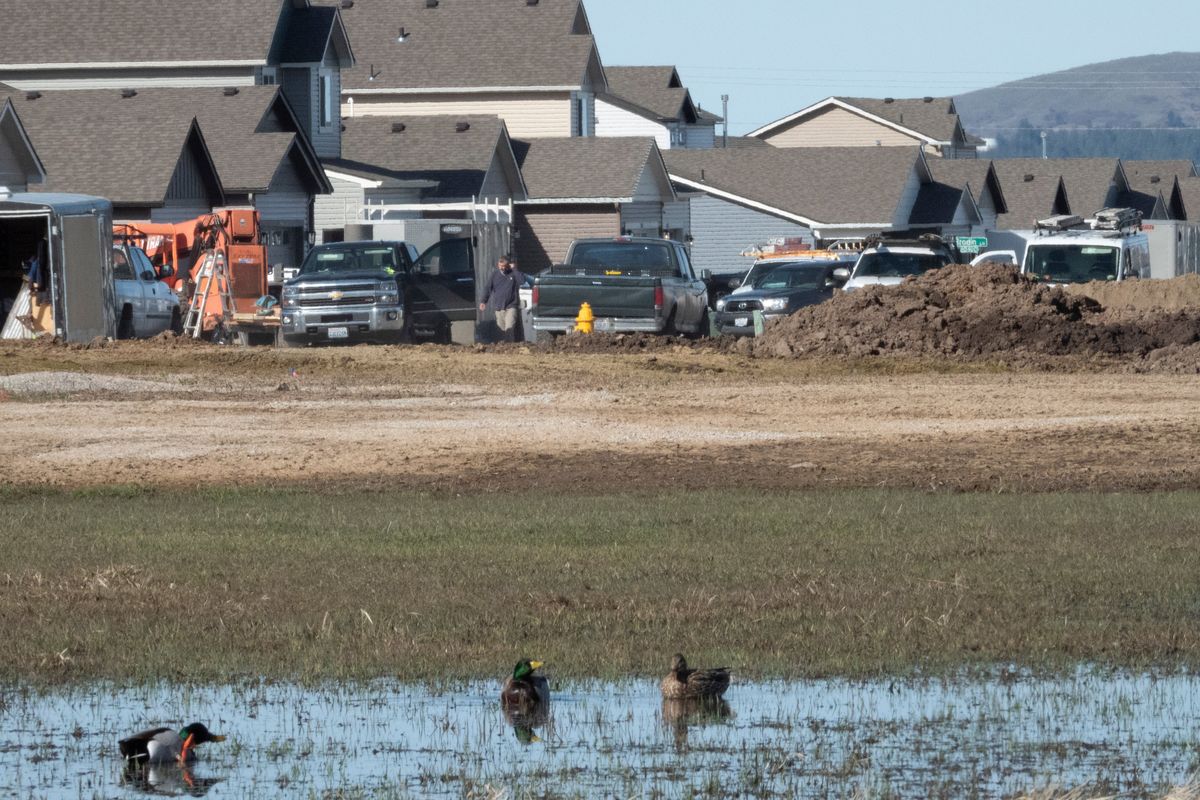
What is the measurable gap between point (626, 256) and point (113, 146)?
13.6m

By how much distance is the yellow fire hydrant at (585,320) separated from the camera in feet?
111

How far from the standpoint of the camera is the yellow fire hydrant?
33.8m

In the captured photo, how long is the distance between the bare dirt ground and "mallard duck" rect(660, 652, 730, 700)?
8.43 m

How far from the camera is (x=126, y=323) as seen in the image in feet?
115

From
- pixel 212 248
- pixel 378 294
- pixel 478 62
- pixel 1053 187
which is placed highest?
pixel 478 62

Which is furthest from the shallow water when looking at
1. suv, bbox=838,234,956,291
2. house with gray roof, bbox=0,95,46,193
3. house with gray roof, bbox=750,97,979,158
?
house with gray roof, bbox=750,97,979,158

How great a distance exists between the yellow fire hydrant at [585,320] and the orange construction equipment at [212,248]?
22.7 ft

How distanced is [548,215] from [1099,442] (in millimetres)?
37104

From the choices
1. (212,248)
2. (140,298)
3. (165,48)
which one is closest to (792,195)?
(165,48)

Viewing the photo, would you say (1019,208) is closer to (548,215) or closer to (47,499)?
(548,215)

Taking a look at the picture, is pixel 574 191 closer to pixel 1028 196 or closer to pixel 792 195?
pixel 792 195

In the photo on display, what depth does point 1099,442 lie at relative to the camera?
20.7 metres

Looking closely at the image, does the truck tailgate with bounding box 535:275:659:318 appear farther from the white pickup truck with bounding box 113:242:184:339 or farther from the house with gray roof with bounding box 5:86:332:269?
the house with gray roof with bounding box 5:86:332:269

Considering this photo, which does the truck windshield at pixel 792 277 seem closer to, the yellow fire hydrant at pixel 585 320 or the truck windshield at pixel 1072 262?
the truck windshield at pixel 1072 262
